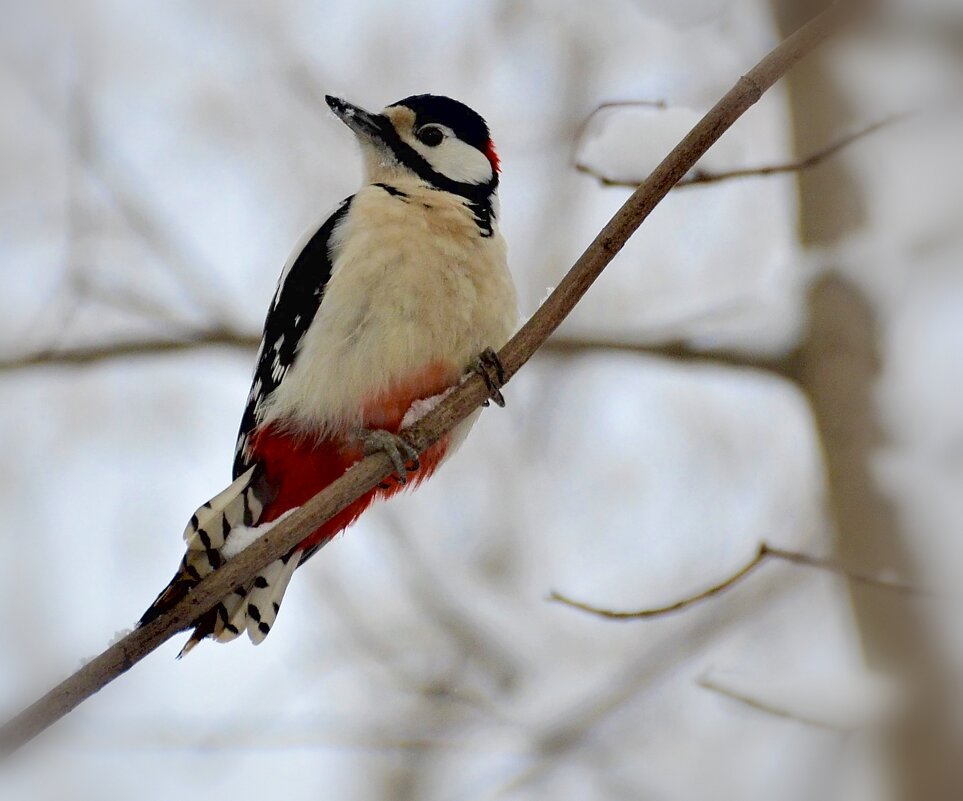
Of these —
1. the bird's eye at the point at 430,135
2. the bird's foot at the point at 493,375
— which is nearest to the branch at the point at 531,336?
the bird's foot at the point at 493,375

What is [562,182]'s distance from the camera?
6672mm

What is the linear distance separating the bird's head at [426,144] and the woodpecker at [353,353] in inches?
9.1

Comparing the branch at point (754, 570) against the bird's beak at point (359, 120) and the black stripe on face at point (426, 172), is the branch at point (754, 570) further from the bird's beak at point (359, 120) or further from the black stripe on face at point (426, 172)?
the bird's beak at point (359, 120)

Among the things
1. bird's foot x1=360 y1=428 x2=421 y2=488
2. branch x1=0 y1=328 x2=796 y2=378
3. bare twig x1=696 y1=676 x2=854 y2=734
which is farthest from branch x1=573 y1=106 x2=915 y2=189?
branch x1=0 y1=328 x2=796 y2=378

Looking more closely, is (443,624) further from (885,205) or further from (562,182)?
(885,205)

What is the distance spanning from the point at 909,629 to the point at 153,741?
3.63 meters

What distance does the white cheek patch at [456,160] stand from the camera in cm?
411

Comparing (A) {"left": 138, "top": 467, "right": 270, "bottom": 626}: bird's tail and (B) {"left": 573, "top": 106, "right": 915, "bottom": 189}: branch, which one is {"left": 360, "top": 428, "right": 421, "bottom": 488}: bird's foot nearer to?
(A) {"left": 138, "top": 467, "right": 270, "bottom": 626}: bird's tail

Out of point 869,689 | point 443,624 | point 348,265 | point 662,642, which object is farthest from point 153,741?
point 869,689

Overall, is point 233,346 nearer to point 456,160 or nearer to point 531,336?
point 456,160

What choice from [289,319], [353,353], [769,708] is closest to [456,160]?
[289,319]

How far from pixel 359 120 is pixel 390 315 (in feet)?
3.33

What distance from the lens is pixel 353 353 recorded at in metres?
3.44

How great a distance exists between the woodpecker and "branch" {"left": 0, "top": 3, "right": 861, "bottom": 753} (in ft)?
1.19
